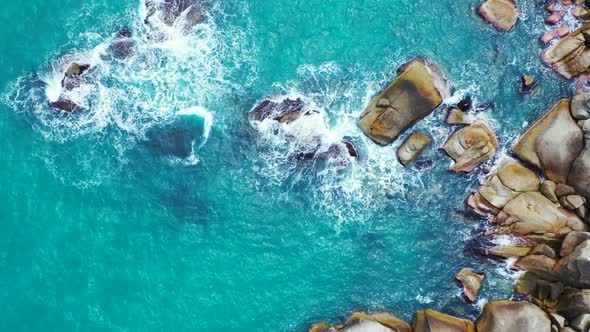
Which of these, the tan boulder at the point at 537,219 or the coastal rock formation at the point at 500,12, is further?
the coastal rock formation at the point at 500,12

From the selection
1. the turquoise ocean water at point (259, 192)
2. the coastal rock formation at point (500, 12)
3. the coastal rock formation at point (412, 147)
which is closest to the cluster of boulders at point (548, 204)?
the turquoise ocean water at point (259, 192)

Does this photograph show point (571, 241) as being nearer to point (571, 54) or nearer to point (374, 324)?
point (571, 54)

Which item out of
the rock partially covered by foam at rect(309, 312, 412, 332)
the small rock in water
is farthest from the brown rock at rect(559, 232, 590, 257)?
the rock partially covered by foam at rect(309, 312, 412, 332)

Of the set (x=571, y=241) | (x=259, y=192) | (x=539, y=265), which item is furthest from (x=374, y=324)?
(x=571, y=241)

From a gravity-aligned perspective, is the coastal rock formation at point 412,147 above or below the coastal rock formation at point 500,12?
below

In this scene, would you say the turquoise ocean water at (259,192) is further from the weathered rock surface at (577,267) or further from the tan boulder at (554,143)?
the weathered rock surface at (577,267)

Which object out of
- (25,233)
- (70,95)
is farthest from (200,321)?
(70,95)
